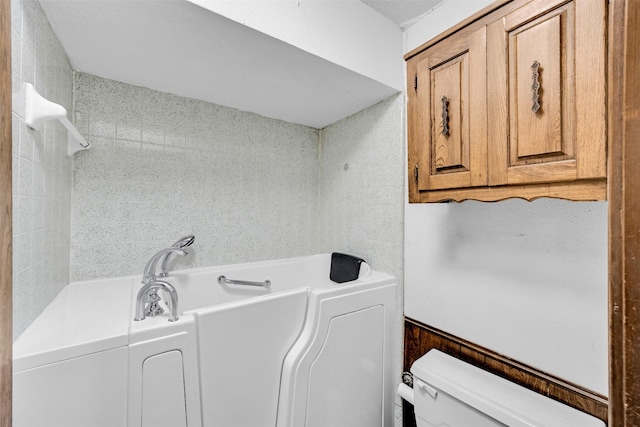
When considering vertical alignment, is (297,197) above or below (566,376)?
above

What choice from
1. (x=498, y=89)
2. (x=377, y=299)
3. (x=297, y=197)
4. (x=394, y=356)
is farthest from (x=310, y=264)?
(x=498, y=89)

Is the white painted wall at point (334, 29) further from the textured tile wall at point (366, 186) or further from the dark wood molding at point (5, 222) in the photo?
the dark wood molding at point (5, 222)

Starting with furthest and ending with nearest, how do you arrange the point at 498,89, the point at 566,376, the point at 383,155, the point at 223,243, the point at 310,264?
the point at 310,264, the point at 223,243, the point at 383,155, the point at 566,376, the point at 498,89

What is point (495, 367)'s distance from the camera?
1.14 m

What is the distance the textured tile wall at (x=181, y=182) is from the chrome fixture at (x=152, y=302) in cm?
70

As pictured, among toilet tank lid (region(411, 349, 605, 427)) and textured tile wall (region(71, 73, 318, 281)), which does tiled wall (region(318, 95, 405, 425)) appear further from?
toilet tank lid (region(411, 349, 605, 427))

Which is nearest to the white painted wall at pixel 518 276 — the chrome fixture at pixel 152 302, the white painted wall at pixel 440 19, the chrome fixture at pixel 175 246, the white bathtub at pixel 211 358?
the white painted wall at pixel 440 19

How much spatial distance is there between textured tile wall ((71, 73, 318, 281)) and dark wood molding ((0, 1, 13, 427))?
0.99 m

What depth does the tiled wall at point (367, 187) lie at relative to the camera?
159cm

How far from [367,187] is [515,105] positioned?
3.41 ft

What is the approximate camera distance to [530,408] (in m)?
0.93

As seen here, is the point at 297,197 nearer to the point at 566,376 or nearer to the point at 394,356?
the point at 394,356

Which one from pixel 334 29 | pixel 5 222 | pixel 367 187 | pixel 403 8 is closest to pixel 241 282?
pixel 367 187

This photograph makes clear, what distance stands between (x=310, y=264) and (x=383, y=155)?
98cm
